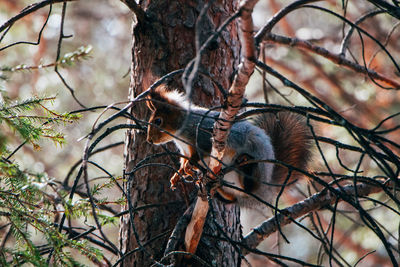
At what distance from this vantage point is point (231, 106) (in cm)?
113

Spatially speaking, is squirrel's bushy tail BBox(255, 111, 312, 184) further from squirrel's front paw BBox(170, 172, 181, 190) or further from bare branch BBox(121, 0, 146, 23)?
bare branch BBox(121, 0, 146, 23)

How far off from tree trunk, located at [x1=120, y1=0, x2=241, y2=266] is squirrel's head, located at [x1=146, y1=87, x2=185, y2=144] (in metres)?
0.06

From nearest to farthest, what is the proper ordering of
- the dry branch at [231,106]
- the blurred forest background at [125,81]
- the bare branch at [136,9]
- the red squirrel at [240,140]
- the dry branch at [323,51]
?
the dry branch at [231,106] → the bare branch at [136,9] → the red squirrel at [240,140] → the dry branch at [323,51] → the blurred forest background at [125,81]

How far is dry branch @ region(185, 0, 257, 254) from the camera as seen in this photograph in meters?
0.89

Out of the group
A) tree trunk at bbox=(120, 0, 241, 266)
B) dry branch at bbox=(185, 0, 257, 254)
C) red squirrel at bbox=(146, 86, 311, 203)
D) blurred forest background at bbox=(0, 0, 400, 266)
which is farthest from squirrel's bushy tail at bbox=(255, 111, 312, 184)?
blurred forest background at bbox=(0, 0, 400, 266)

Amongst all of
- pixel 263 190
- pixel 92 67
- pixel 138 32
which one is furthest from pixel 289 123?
pixel 92 67

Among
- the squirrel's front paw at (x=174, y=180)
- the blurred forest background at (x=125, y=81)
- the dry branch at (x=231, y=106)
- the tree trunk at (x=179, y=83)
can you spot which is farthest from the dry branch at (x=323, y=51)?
the blurred forest background at (x=125, y=81)

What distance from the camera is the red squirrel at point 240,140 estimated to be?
73.5 inches

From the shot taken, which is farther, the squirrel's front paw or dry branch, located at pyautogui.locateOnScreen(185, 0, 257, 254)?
the squirrel's front paw

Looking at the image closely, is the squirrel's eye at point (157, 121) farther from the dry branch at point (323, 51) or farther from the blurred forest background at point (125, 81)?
the blurred forest background at point (125, 81)

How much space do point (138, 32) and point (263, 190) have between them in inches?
38.9

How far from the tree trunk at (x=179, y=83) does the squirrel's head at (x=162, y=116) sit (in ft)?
0.19

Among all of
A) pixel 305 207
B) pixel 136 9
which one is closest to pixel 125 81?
pixel 136 9

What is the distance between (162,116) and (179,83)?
170mm
